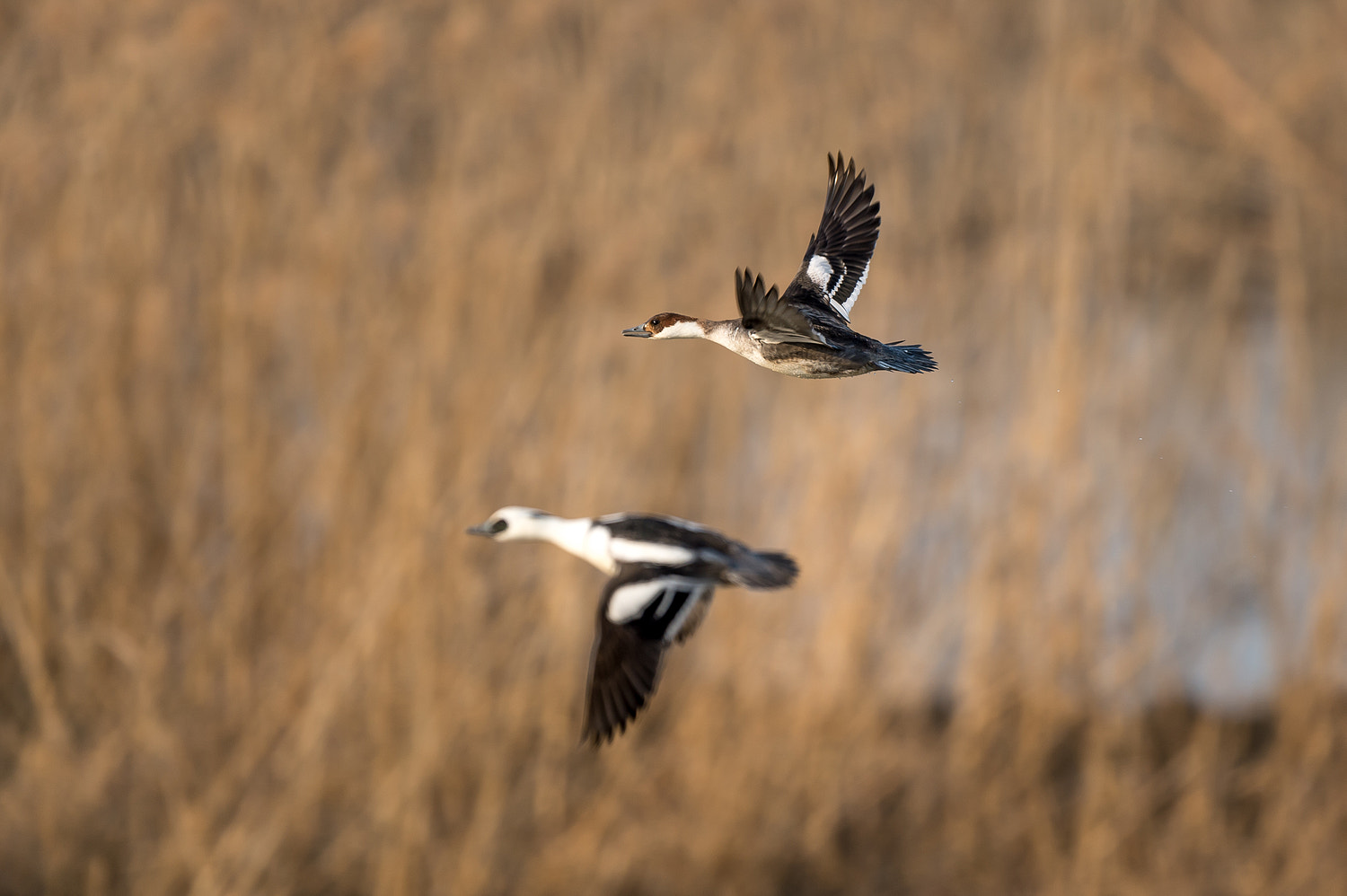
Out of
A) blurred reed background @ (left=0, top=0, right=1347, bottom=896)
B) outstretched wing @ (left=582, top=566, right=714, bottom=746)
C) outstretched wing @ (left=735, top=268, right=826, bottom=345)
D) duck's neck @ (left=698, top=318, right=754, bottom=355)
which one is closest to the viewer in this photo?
outstretched wing @ (left=735, top=268, right=826, bottom=345)

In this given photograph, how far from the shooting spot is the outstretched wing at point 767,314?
0.89 m

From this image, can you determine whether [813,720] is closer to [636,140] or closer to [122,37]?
[636,140]

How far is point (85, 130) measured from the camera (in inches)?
179

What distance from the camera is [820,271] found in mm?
1286

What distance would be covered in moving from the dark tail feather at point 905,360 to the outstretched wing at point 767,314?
0.07m

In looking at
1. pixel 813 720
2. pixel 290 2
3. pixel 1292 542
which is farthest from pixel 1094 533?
Answer: pixel 290 2

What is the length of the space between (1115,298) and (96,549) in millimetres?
4040

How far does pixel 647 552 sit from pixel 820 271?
0.32 metres

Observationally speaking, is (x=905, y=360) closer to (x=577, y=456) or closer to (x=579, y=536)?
(x=579, y=536)

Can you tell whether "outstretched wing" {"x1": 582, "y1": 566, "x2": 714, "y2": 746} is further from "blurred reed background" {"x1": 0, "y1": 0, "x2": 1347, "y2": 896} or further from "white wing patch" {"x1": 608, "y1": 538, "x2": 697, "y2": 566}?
"blurred reed background" {"x1": 0, "y1": 0, "x2": 1347, "y2": 896}

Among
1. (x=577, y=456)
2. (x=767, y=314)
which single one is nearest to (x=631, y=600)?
(x=767, y=314)

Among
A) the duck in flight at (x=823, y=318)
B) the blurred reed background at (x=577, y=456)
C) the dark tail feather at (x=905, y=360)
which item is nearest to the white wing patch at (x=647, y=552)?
the duck in flight at (x=823, y=318)

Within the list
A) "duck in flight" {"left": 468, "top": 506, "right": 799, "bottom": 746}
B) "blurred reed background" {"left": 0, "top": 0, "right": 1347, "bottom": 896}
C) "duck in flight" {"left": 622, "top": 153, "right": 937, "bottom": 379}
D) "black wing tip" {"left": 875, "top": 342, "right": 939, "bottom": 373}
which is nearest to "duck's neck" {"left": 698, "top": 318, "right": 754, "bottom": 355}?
"duck in flight" {"left": 622, "top": 153, "right": 937, "bottom": 379}

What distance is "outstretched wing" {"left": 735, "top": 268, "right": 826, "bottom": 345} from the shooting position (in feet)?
2.93
